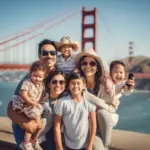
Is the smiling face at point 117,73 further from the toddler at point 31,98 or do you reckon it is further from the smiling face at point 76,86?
the toddler at point 31,98

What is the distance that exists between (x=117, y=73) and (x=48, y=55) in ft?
1.48

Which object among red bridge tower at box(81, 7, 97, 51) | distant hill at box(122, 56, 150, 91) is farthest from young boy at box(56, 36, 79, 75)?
distant hill at box(122, 56, 150, 91)

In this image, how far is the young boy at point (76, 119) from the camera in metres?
1.54

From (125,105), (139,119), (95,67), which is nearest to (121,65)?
(95,67)

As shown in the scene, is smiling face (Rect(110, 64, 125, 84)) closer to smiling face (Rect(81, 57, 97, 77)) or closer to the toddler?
smiling face (Rect(81, 57, 97, 77))

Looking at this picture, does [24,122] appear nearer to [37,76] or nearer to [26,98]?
[26,98]

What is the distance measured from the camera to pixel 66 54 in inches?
81.3

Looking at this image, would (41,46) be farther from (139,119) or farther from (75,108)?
(139,119)

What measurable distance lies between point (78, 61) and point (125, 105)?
2263 inches

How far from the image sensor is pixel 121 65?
5.90 ft

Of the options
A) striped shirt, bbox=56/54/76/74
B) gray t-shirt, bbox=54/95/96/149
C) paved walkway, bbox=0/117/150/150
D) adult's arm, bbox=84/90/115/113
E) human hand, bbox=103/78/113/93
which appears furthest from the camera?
paved walkway, bbox=0/117/150/150

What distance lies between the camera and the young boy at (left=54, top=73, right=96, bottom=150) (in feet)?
5.05

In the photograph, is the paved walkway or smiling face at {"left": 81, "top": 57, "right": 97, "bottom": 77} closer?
smiling face at {"left": 81, "top": 57, "right": 97, "bottom": 77}

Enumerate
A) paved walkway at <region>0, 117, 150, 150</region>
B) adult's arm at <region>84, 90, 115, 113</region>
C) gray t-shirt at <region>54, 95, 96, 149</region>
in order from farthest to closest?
paved walkway at <region>0, 117, 150, 150</region>, adult's arm at <region>84, 90, 115, 113</region>, gray t-shirt at <region>54, 95, 96, 149</region>
